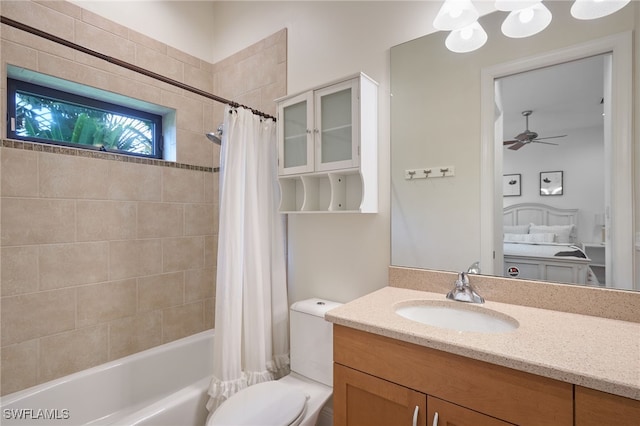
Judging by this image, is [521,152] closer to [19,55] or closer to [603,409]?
[603,409]

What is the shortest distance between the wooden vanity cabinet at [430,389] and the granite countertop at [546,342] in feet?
0.12

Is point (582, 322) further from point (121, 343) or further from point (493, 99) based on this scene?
point (121, 343)

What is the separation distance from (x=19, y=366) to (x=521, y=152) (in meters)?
2.57

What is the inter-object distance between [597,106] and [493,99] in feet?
1.12

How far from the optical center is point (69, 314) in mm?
1690

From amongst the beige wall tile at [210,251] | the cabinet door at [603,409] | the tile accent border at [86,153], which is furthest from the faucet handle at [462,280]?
the tile accent border at [86,153]

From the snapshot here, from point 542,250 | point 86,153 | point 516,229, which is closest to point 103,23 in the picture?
point 86,153

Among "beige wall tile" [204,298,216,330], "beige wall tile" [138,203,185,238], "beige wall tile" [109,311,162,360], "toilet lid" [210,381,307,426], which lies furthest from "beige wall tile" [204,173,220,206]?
"toilet lid" [210,381,307,426]

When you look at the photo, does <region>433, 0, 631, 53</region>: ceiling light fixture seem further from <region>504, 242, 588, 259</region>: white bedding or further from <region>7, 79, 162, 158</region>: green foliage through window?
<region>7, 79, 162, 158</region>: green foliage through window

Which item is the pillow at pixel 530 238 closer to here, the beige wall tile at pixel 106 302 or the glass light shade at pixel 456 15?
the glass light shade at pixel 456 15

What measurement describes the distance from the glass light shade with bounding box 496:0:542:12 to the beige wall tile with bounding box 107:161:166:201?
2098 millimetres

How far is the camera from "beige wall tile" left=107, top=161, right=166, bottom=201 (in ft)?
6.15

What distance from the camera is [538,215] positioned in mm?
1177

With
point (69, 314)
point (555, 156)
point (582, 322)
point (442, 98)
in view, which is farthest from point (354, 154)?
point (69, 314)
